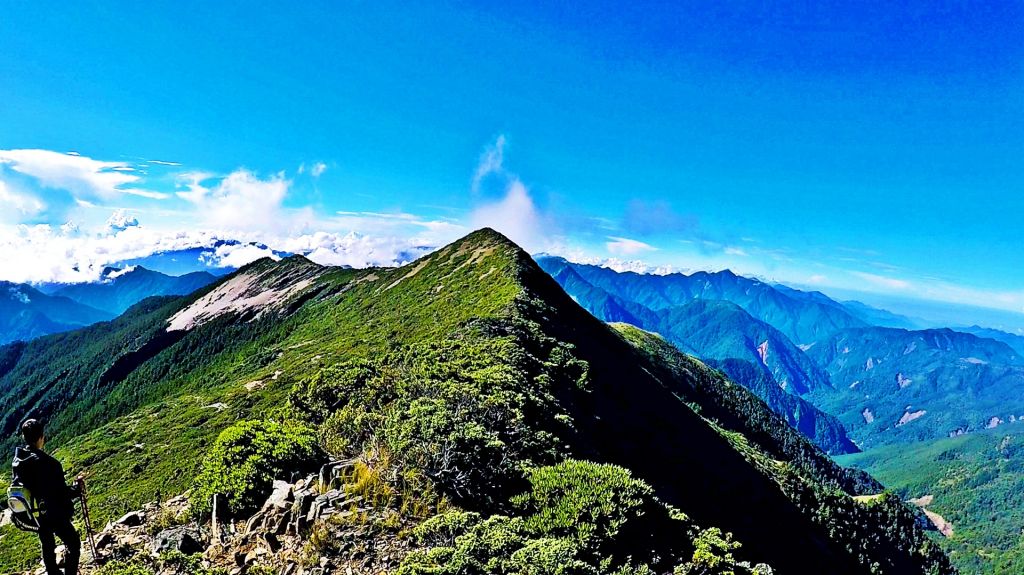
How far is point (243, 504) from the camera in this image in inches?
666

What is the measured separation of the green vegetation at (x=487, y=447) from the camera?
52.3 feet

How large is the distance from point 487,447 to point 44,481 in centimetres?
1293

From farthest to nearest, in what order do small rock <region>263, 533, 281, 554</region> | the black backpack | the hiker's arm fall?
small rock <region>263, 533, 281, 554</region> → the hiker's arm → the black backpack

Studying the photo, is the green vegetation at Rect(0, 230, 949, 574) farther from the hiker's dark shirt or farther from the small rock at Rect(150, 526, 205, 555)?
the hiker's dark shirt

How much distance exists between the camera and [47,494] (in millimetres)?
11125

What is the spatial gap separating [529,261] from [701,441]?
165 feet

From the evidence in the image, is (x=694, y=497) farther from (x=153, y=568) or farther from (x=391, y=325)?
(x=391, y=325)

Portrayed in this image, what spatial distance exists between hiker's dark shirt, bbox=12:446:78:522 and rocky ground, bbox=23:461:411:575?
9.17 ft

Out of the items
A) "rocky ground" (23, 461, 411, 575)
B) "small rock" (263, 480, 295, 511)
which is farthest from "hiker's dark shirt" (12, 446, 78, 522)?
"small rock" (263, 480, 295, 511)

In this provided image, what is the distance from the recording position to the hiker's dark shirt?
423 inches

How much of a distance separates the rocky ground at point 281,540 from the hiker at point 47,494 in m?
2.15

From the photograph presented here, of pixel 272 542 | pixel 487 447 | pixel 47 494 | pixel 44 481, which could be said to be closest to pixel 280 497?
pixel 272 542

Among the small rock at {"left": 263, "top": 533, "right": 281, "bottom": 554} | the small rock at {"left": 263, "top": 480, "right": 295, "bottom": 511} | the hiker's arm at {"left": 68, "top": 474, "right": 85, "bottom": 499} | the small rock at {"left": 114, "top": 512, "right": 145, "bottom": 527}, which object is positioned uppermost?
the hiker's arm at {"left": 68, "top": 474, "right": 85, "bottom": 499}

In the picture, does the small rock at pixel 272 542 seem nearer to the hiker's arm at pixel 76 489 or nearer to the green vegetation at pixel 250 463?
the green vegetation at pixel 250 463
